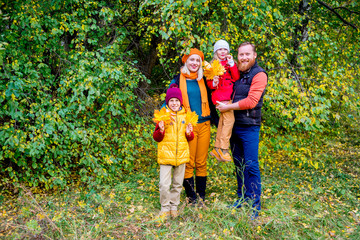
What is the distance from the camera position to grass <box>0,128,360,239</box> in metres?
3.13

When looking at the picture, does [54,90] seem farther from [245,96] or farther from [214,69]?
[245,96]

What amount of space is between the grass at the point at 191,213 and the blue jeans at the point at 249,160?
206 millimetres

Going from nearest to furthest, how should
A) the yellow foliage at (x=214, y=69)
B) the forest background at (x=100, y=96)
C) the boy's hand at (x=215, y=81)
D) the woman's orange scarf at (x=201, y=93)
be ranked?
the yellow foliage at (x=214, y=69) < the boy's hand at (x=215, y=81) < the woman's orange scarf at (x=201, y=93) < the forest background at (x=100, y=96)

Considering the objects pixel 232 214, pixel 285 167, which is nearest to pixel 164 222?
pixel 232 214

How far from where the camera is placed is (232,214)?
3451mm

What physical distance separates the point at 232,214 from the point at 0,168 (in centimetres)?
377

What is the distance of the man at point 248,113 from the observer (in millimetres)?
3311

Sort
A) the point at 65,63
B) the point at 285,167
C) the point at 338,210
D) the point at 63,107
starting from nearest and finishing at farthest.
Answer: the point at 338,210 < the point at 63,107 < the point at 65,63 < the point at 285,167

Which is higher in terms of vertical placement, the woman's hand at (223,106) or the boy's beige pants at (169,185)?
the woman's hand at (223,106)

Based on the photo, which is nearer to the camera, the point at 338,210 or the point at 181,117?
the point at 181,117

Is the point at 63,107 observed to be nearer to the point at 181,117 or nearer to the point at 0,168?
the point at 0,168

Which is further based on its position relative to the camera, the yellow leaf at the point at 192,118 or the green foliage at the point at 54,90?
the green foliage at the point at 54,90

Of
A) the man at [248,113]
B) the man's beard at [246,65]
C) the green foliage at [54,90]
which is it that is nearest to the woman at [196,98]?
the man at [248,113]

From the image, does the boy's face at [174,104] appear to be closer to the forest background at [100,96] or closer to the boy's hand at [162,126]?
the boy's hand at [162,126]
